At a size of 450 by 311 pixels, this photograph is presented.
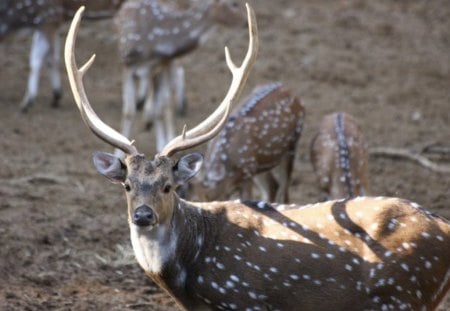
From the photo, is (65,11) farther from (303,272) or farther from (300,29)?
(303,272)

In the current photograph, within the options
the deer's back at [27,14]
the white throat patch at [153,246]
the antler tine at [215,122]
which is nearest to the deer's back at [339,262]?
the white throat patch at [153,246]

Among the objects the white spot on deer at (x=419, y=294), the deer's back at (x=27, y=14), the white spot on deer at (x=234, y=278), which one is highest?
the deer's back at (x=27, y=14)

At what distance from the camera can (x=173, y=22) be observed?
390 inches

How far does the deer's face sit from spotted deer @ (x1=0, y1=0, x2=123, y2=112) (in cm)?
565

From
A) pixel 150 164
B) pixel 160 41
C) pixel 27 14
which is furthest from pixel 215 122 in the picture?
pixel 27 14

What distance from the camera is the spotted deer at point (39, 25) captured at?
10969 millimetres

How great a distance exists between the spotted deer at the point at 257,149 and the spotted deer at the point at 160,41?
1554 millimetres

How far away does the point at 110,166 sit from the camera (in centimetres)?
550

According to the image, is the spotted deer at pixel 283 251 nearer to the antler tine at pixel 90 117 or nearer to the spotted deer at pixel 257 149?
the antler tine at pixel 90 117

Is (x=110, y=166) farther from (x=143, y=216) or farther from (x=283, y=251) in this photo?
(x=283, y=251)

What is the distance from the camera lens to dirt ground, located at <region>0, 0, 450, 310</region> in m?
6.96

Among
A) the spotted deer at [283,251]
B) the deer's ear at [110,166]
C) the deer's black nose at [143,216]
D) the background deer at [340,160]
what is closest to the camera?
the deer's black nose at [143,216]

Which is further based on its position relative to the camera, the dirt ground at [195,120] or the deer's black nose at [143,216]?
the dirt ground at [195,120]

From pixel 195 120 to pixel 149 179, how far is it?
5572mm
